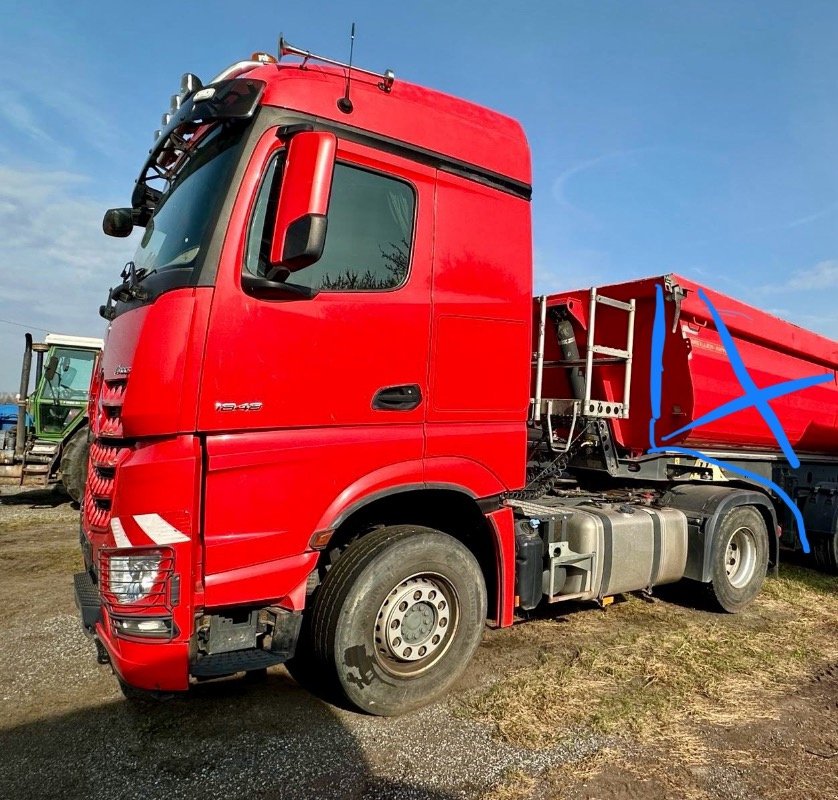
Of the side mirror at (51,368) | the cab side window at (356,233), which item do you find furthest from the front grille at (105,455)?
the side mirror at (51,368)

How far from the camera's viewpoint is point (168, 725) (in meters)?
3.08

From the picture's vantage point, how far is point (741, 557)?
5582 mm

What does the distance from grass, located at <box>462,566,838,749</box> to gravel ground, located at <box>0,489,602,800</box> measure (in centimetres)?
21

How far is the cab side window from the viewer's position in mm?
2811

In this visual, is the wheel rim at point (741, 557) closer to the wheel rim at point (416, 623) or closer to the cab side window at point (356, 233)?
the wheel rim at point (416, 623)

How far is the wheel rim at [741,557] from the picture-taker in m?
5.47

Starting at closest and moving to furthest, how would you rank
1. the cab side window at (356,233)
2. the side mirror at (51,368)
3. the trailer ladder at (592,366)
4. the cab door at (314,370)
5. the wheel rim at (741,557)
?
1. the cab door at (314,370)
2. the cab side window at (356,233)
3. the trailer ladder at (592,366)
4. the wheel rim at (741,557)
5. the side mirror at (51,368)

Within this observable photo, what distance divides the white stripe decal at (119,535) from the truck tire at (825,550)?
6.97 metres

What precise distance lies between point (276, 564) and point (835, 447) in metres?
7.22

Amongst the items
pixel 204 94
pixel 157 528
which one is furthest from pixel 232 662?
pixel 204 94

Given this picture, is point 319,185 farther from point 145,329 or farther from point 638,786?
point 638,786

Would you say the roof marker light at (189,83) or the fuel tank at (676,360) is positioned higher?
the roof marker light at (189,83)

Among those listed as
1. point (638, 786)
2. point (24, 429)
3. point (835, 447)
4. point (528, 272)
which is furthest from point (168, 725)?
point (24, 429)

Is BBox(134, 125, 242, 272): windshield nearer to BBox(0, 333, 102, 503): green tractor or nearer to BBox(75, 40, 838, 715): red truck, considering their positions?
BBox(75, 40, 838, 715): red truck
